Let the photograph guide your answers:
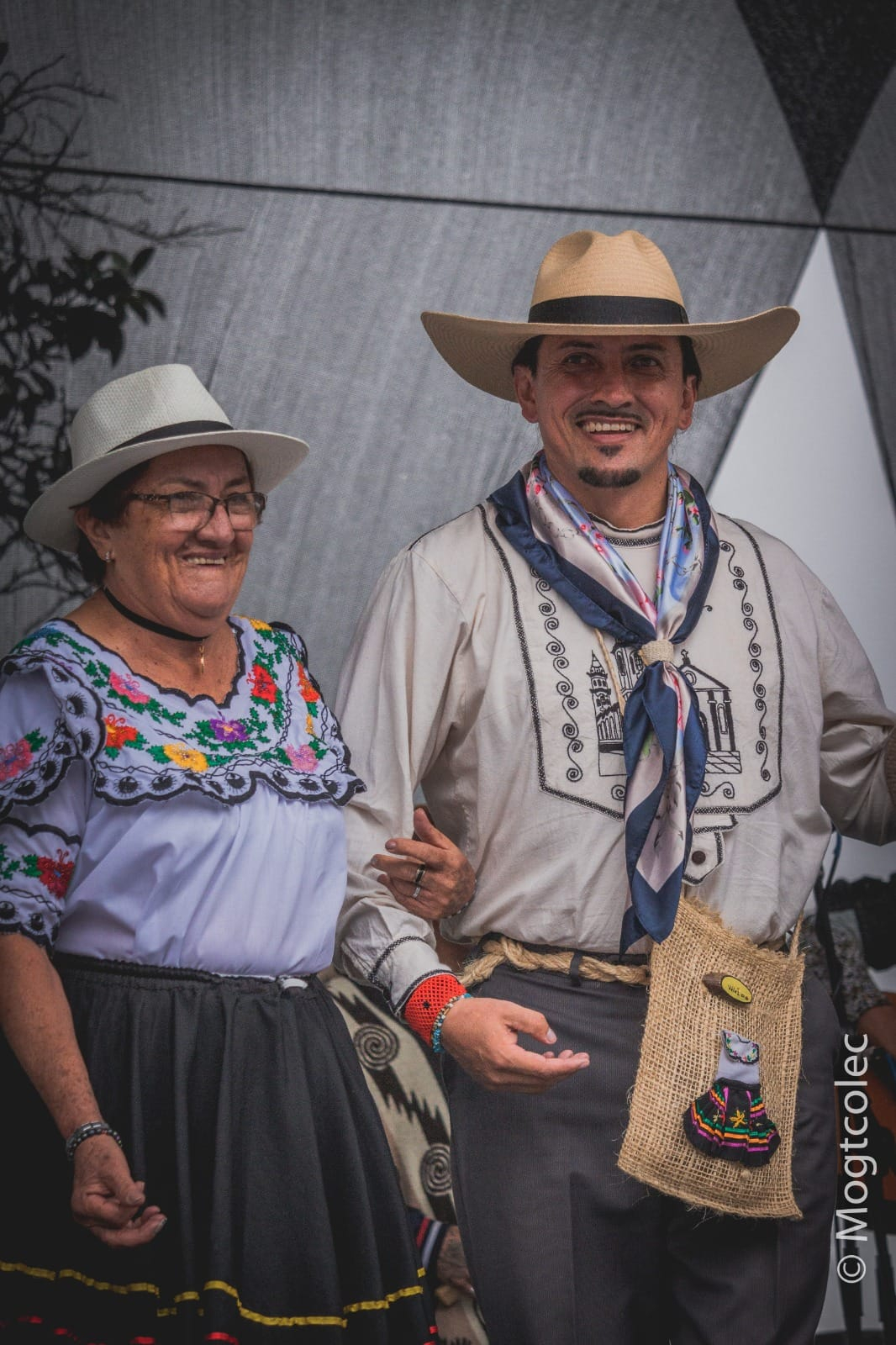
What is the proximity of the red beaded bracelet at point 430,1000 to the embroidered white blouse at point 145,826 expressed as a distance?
0.60 feet

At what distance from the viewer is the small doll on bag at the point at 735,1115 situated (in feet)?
8.18

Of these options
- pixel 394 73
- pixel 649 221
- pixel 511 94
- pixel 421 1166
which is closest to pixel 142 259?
pixel 394 73

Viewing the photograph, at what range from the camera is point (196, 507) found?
2.43m

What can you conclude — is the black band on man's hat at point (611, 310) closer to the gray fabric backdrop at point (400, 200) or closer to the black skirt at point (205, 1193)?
the gray fabric backdrop at point (400, 200)

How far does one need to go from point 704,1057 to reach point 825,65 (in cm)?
260

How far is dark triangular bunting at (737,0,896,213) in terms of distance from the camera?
12.7 ft

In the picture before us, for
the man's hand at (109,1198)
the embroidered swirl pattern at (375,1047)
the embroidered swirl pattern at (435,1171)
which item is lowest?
the embroidered swirl pattern at (435,1171)

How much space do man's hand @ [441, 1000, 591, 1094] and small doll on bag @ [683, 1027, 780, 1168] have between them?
0.31m

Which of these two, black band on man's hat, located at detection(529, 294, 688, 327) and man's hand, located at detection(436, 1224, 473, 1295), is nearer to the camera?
black band on man's hat, located at detection(529, 294, 688, 327)

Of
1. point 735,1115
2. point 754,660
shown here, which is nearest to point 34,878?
point 735,1115

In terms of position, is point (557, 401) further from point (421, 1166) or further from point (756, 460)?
point (421, 1166)

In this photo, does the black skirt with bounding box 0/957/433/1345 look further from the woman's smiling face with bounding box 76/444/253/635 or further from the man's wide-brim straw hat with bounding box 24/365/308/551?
the man's wide-brim straw hat with bounding box 24/365/308/551

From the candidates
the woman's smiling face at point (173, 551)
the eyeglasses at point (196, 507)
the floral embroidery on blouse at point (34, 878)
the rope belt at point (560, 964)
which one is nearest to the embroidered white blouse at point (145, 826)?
the floral embroidery on blouse at point (34, 878)

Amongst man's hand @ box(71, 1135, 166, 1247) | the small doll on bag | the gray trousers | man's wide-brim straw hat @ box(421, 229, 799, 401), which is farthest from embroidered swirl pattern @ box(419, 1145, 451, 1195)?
man's wide-brim straw hat @ box(421, 229, 799, 401)
